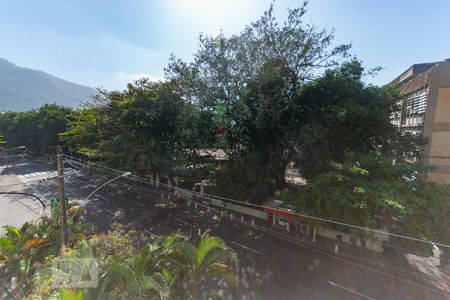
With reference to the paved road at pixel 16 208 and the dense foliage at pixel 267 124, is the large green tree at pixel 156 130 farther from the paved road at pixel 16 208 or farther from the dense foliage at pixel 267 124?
the paved road at pixel 16 208

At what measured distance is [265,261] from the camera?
14945 millimetres

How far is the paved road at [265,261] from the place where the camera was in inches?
472

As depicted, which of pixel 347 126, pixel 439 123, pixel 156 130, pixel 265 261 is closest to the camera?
pixel 265 261

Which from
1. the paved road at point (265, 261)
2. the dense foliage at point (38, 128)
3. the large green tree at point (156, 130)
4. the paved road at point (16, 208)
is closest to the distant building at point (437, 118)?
the paved road at point (265, 261)

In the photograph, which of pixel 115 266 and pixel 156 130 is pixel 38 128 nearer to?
pixel 156 130

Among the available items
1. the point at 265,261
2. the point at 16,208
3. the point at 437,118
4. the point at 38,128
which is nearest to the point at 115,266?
the point at 265,261

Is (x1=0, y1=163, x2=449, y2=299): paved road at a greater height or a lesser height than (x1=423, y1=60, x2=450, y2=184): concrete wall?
lesser

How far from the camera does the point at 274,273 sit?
1370cm

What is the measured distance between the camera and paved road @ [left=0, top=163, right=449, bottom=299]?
1198 centimetres

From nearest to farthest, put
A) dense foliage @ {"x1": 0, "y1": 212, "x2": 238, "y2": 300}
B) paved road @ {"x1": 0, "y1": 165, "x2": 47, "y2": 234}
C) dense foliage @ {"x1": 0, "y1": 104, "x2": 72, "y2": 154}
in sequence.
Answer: dense foliage @ {"x1": 0, "y1": 212, "x2": 238, "y2": 300} < paved road @ {"x1": 0, "y1": 165, "x2": 47, "y2": 234} < dense foliage @ {"x1": 0, "y1": 104, "x2": 72, "y2": 154}

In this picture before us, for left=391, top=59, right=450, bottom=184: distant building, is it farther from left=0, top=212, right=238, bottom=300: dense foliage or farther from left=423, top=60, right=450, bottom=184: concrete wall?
left=0, top=212, right=238, bottom=300: dense foliage

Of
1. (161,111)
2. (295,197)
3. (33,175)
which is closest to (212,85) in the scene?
(161,111)

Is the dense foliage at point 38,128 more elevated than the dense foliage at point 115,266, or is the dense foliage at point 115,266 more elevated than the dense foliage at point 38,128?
the dense foliage at point 38,128


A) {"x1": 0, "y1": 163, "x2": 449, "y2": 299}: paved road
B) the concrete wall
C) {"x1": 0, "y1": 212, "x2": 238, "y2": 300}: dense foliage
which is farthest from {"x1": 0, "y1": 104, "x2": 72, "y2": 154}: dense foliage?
the concrete wall
